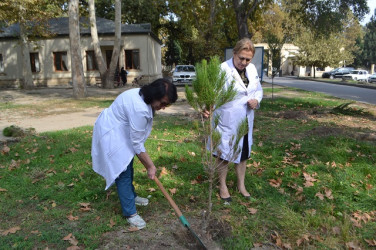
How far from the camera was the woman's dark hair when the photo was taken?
2.80 metres

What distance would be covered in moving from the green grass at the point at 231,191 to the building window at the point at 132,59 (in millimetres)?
21193

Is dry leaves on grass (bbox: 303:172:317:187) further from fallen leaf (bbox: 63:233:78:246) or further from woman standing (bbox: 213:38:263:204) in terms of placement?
fallen leaf (bbox: 63:233:78:246)

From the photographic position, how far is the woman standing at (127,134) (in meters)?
2.85

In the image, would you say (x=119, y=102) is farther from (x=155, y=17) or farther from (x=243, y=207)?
(x=155, y=17)

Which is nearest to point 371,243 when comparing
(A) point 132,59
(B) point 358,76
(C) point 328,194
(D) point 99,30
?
(C) point 328,194

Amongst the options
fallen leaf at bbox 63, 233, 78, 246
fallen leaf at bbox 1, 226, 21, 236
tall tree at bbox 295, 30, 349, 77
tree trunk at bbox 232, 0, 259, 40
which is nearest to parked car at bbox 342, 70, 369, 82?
tall tree at bbox 295, 30, 349, 77

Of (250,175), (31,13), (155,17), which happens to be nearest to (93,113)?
(250,175)

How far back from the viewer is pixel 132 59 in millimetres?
27000

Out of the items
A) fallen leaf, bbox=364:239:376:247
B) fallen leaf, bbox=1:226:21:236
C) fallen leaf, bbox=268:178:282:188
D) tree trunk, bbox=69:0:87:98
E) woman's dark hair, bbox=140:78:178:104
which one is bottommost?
fallen leaf, bbox=364:239:376:247

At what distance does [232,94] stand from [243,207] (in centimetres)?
147

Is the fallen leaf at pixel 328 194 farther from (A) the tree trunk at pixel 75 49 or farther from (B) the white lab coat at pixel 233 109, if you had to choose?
(A) the tree trunk at pixel 75 49

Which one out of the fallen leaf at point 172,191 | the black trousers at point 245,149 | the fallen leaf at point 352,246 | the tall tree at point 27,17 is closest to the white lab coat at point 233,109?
the black trousers at point 245,149

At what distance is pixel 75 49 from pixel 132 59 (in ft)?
36.9

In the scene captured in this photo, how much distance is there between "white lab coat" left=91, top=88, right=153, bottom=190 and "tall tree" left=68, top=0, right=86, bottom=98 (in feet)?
46.6
